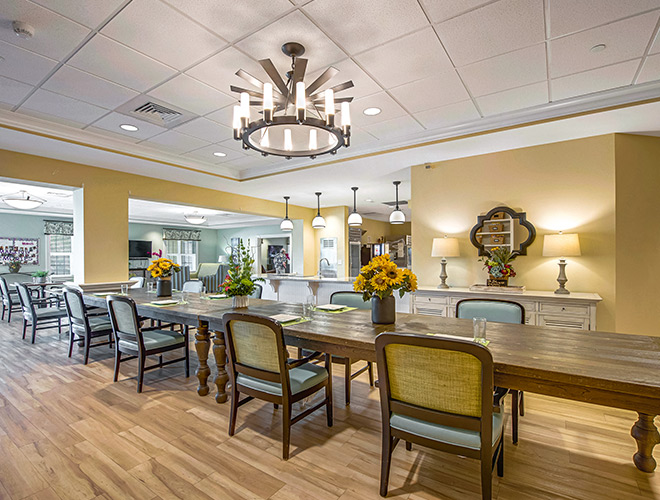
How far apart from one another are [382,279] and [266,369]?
37.4 inches

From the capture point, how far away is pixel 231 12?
2.02m

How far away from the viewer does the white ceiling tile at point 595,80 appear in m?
2.58

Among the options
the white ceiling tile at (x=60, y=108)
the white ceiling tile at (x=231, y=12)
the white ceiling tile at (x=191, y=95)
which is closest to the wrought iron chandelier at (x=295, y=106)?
the white ceiling tile at (x=231, y=12)

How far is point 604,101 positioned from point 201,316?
401cm

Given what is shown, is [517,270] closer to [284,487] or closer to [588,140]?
[588,140]

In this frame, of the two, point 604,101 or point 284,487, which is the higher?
point 604,101

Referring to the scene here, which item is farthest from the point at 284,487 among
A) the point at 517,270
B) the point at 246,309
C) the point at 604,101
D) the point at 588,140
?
the point at 588,140

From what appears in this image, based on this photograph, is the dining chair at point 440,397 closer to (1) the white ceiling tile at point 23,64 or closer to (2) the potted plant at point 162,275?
(1) the white ceiling tile at point 23,64

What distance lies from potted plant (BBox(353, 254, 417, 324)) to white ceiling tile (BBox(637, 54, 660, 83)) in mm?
2357

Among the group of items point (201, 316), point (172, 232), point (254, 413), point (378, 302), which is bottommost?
point (254, 413)

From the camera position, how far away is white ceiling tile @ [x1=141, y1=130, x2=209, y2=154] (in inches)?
160

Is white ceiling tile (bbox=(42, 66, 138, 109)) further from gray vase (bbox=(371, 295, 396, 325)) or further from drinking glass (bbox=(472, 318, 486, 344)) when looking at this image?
drinking glass (bbox=(472, 318, 486, 344))

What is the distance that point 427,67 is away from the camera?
2604mm

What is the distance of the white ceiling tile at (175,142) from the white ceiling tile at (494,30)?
3.12 m
